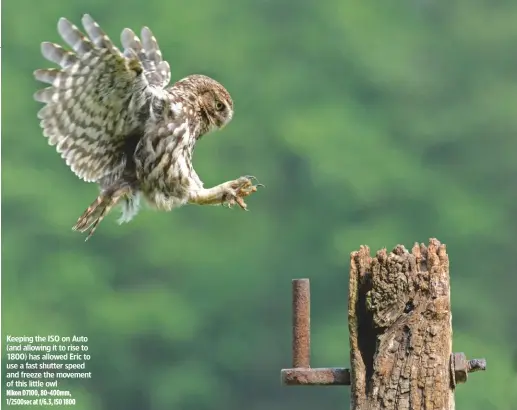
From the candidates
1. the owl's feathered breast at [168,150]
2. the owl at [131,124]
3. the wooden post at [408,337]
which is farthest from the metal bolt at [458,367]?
the owl's feathered breast at [168,150]

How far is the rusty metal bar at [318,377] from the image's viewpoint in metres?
4.14

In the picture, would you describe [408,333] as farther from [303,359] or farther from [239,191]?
[239,191]

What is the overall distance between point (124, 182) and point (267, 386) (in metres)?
12.7

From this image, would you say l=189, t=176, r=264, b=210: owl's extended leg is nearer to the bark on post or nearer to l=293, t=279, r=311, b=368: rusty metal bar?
l=293, t=279, r=311, b=368: rusty metal bar

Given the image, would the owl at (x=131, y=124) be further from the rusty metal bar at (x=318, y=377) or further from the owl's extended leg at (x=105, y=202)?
the rusty metal bar at (x=318, y=377)

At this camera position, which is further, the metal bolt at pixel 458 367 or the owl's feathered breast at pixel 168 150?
the owl's feathered breast at pixel 168 150

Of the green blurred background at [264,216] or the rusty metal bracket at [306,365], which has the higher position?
the green blurred background at [264,216]

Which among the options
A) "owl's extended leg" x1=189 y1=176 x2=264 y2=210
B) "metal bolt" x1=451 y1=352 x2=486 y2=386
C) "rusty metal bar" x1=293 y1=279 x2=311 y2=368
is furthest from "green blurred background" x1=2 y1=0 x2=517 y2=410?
"metal bolt" x1=451 y1=352 x2=486 y2=386

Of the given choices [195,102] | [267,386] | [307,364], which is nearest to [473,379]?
[267,386]

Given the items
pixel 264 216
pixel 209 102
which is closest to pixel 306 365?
pixel 209 102

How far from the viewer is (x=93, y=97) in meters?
5.69

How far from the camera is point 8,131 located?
20.6 meters

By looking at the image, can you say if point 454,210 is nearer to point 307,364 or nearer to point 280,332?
point 280,332

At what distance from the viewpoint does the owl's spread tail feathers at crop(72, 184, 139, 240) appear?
5945mm
